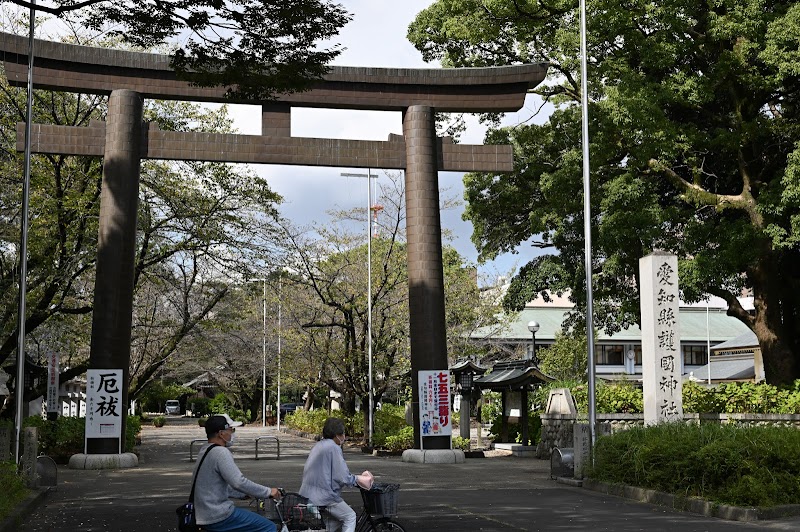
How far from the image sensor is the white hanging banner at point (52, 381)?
25.2m

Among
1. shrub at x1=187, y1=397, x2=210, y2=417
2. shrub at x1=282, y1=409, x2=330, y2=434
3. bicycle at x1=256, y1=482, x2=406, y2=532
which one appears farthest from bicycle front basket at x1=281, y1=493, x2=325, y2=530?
shrub at x1=187, y1=397, x2=210, y2=417

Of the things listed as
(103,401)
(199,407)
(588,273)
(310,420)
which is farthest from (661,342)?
(199,407)

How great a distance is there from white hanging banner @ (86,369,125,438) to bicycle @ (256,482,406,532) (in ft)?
47.9

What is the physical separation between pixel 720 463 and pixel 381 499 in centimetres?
741

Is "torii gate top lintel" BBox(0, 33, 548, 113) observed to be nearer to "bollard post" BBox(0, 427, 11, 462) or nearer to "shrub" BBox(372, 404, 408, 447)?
"bollard post" BBox(0, 427, 11, 462)

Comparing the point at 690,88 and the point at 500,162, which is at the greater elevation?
the point at 690,88

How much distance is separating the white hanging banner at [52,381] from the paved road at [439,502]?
3.43 metres

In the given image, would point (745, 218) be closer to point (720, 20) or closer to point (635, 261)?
point (635, 261)

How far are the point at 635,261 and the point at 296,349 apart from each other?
1716 centimetres

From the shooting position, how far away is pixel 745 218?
24.8m

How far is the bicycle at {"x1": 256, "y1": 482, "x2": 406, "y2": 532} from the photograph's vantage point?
26.9ft

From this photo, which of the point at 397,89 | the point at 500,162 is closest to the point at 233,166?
the point at 397,89

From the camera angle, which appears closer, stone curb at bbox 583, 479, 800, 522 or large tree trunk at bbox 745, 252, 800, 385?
stone curb at bbox 583, 479, 800, 522

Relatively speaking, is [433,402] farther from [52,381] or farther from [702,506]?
[702,506]
